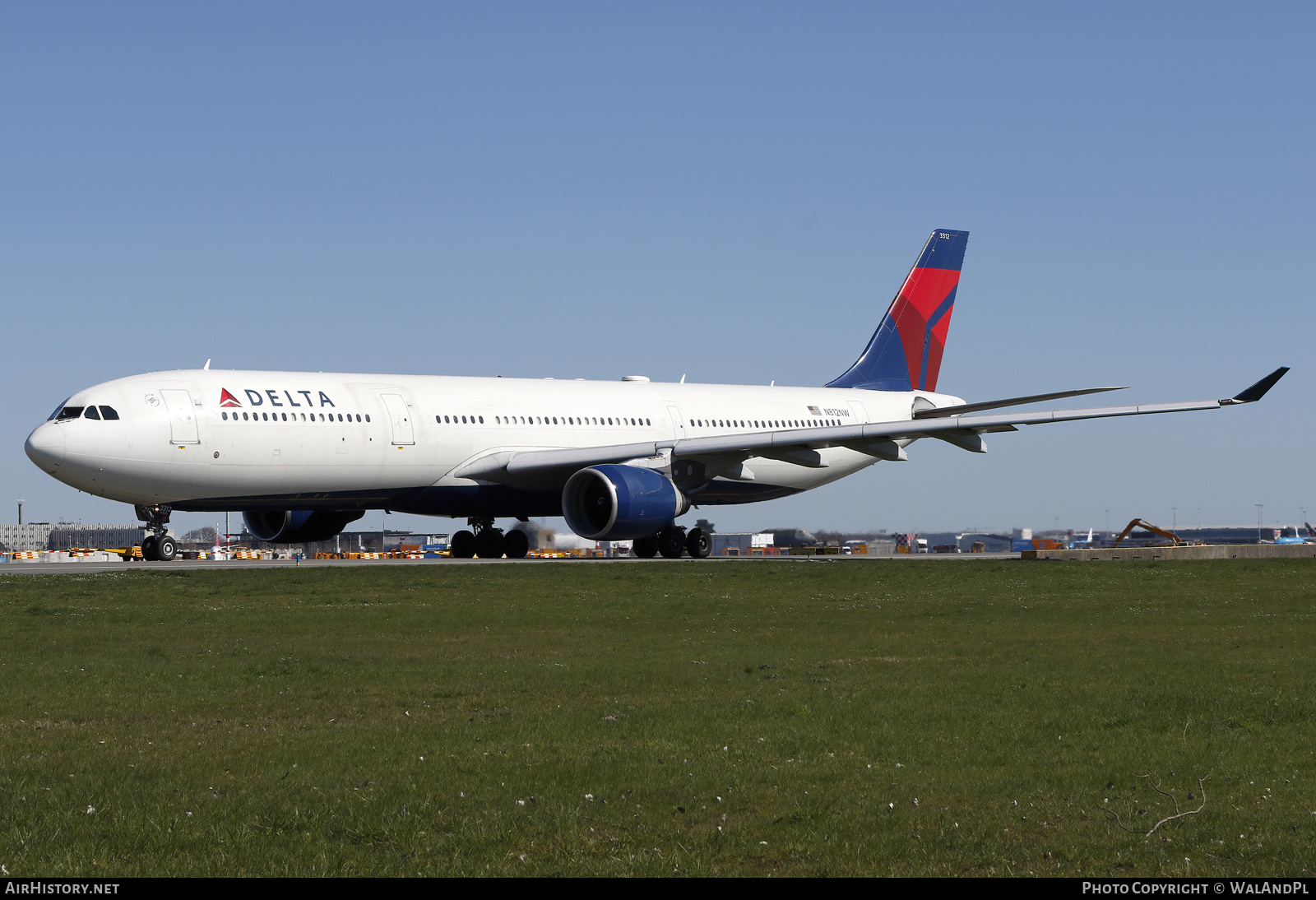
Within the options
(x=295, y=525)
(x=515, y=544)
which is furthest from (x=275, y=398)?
(x=515, y=544)

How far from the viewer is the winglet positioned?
33.2 m

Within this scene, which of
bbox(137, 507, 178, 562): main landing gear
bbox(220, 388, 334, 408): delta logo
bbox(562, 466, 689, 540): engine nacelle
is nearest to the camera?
bbox(220, 388, 334, 408): delta logo

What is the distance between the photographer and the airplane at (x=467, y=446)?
3064 centimetres

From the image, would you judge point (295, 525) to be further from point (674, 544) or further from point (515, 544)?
point (674, 544)

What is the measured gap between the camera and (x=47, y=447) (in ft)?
98.3

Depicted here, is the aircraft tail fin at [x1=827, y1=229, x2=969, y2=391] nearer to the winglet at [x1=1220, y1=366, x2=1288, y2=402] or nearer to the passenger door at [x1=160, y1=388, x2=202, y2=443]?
the winglet at [x1=1220, y1=366, x2=1288, y2=402]

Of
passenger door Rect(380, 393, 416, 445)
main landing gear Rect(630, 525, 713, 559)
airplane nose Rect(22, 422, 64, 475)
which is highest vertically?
passenger door Rect(380, 393, 416, 445)

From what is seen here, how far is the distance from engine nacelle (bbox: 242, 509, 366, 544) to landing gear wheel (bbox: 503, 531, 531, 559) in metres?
4.93

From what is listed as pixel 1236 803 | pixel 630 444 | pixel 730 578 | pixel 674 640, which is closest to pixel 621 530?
pixel 630 444

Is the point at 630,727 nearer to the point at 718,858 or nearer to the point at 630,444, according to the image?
the point at 718,858

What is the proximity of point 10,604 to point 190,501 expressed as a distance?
12.2 metres

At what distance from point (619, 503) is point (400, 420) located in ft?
19.0

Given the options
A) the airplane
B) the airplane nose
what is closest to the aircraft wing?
the airplane

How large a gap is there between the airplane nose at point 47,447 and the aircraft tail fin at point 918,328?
84.4 ft
